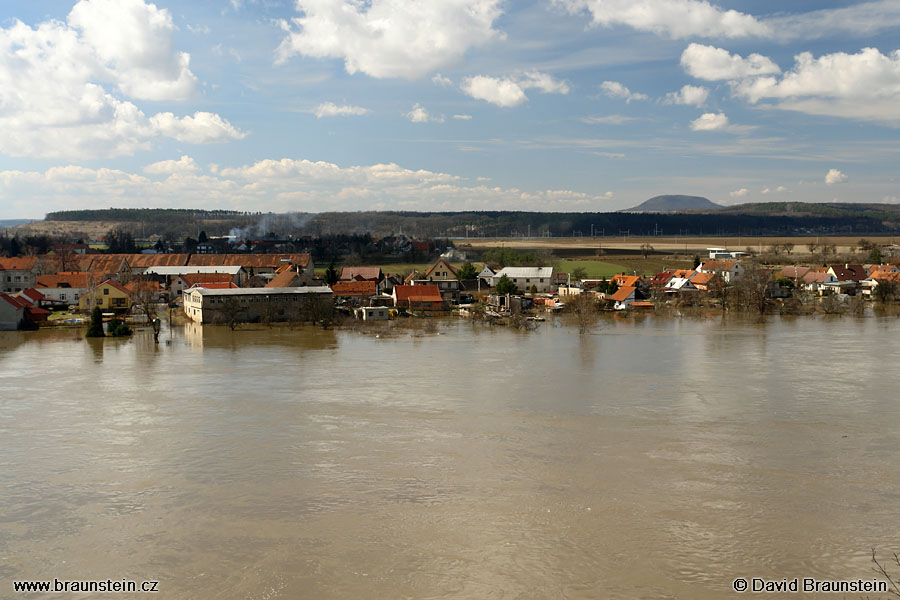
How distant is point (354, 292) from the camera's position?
1753cm

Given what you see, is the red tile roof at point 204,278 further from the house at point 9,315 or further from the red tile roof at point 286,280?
the house at point 9,315

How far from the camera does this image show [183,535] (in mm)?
4516

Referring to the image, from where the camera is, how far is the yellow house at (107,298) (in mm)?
16222

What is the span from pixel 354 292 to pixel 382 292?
3.60 feet

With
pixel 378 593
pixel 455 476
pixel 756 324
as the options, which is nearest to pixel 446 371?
pixel 455 476

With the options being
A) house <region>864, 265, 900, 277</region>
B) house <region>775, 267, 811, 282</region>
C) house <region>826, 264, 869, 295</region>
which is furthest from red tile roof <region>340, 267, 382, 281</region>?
house <region>864, 265, 900, 277</region>

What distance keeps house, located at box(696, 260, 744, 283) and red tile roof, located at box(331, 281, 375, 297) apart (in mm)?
8846

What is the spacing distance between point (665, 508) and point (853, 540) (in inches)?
42.2

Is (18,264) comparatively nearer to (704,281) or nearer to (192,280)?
(192,280)

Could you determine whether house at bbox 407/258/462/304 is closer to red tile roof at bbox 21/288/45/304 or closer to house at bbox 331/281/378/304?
house at bbox 331/281/378/304

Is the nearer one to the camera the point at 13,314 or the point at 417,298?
the point at 13,314

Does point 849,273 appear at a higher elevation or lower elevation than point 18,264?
lower

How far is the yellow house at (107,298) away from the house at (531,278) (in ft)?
30.0

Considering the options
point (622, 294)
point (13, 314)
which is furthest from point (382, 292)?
point (13, 314)
